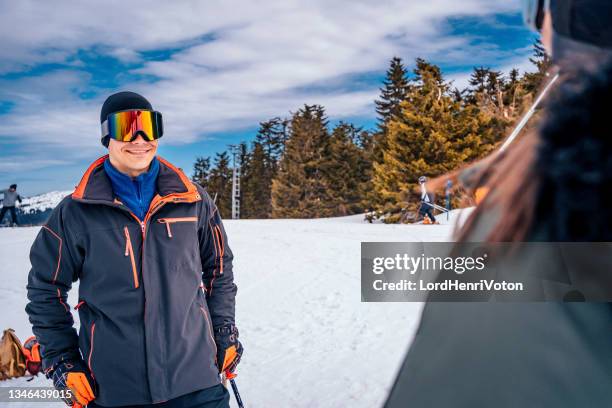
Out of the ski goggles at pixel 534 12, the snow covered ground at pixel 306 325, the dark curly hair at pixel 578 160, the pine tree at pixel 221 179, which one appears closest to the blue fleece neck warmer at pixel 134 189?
the snow covered ground at pixel 306 325

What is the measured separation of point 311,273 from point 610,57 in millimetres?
8351

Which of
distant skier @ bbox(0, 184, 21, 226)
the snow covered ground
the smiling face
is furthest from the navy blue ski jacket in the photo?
distant skier @ bbox(0, 184, 21, 226)

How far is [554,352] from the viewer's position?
1.19 feet

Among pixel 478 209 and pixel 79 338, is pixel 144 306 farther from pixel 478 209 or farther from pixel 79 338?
pixel 478 209

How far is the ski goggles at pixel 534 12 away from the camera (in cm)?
50

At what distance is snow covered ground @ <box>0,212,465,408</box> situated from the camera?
4309 millimetres

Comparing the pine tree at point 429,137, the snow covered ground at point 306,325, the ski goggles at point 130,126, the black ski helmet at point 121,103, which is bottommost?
the snow covered ground at point 306,325

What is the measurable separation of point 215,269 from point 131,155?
788 mm

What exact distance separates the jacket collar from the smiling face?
0.29 feet

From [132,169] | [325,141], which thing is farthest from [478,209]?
[325,141]

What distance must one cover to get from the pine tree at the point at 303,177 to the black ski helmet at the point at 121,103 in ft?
109

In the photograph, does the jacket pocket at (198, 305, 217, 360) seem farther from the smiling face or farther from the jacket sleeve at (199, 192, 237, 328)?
the smiling face

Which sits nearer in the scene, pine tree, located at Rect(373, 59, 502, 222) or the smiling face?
the smiling face

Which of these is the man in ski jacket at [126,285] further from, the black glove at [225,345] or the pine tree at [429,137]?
the pine tree at [429,137]
